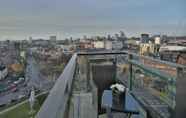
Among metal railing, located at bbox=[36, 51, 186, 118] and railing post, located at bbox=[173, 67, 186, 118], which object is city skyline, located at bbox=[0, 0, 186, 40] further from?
railing post, located at bbox=[173, 67, 186, 118]

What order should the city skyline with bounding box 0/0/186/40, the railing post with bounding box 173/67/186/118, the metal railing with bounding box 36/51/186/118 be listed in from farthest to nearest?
the city skyline with bounding box 0/0/186/40 → the railing post with bounding box 173/67/186/118 → the metal railing with bounding box 36/51/186/118

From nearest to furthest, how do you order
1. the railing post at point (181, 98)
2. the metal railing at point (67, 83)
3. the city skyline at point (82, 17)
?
the metal railing at point (67, 83)
the railing post at point (181, 98)
the city skyline at point (82, 17)

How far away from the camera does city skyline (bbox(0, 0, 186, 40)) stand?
8398 millimetres

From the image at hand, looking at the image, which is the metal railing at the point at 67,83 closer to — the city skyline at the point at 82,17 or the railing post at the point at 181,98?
the railing post at the point at 181,98

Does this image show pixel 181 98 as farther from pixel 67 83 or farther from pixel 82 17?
pixel 82 17

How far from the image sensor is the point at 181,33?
19.7 ft

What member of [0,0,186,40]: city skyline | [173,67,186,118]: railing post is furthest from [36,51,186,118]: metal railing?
[0,0,186,40]: city skyline

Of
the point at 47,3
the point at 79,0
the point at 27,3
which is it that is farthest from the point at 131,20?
the point at 27,3

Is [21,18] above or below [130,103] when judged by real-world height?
above

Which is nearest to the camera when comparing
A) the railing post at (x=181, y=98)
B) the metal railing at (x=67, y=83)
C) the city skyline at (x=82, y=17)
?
the metal railing at (x=67, y=83)

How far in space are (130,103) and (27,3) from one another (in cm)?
726

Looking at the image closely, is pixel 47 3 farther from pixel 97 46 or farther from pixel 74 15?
pixel 97 46

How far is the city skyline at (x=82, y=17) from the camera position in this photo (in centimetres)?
840

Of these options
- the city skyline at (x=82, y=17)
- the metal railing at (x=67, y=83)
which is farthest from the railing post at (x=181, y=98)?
the city skyline at (x=82, y=17)
